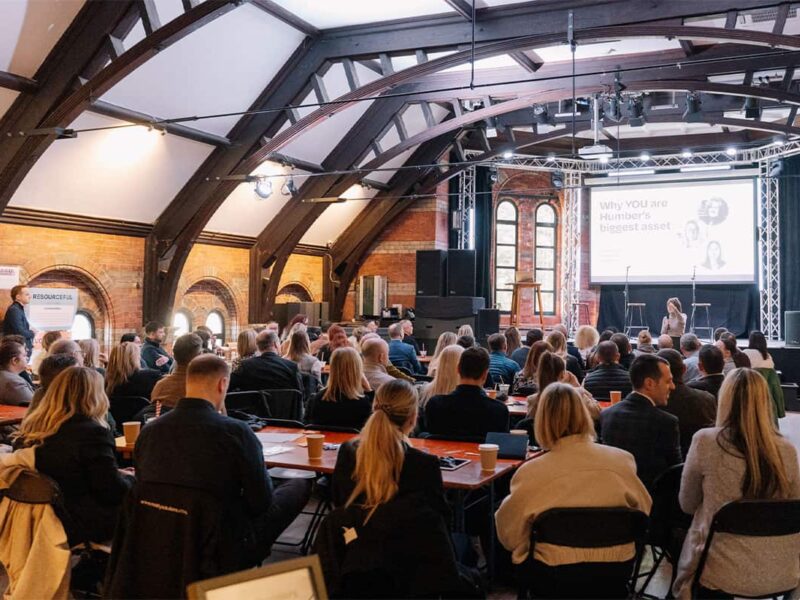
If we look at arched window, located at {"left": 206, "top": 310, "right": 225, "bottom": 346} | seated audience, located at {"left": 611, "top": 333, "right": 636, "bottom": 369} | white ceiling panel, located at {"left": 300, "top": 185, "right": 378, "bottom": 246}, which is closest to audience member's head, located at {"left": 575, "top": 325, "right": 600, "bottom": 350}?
seated audience, located at {"left": 611, "top": 333, "right": 636, "bottom": 369}

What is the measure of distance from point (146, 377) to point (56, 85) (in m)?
4.65

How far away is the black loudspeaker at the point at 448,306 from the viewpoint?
15078 millimetres

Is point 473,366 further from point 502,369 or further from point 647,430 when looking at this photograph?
point 502,369

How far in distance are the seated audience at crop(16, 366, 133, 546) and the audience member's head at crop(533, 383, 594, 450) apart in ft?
6.04

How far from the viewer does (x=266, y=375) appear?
6.46 meters

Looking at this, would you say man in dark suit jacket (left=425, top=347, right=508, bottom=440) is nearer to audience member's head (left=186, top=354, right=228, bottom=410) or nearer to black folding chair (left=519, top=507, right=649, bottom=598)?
black folding chair (left=519, top=507, right=649, bottom=598)

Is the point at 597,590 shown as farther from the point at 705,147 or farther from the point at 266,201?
the point at 705,147

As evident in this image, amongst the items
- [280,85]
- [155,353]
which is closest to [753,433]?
[155,353]

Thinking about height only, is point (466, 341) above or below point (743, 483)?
above

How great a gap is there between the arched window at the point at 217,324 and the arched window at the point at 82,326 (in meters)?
2.53

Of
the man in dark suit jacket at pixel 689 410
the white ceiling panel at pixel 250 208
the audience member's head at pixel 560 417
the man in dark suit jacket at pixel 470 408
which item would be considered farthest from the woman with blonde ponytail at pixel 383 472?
the white ceiling panel at pixel 250 208

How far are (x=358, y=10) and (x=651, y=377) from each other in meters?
7.29

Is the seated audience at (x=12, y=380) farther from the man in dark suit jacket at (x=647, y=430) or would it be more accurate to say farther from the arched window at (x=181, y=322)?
the arched window at (x=181, y=322)

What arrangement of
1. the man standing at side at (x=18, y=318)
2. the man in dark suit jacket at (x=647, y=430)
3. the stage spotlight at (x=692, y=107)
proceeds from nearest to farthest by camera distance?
the man in dark suit jacket at (x=647, y=430) → the man standing at side at (x=18, y=318) → the stage spotlight at (x=692, y=107)
